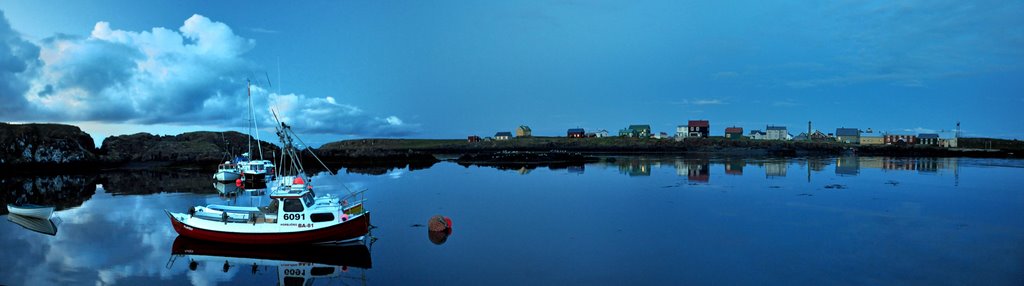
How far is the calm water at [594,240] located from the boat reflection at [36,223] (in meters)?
0.39

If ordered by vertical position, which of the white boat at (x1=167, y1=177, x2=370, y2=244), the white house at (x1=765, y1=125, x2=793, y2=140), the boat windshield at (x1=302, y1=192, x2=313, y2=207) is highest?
the white house at (x1=765, y1=125, x2=793, y2=140)

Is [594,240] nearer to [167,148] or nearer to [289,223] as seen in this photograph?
[289,223]

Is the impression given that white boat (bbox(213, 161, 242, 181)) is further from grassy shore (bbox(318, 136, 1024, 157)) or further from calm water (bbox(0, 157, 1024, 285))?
grassy shore (bbox(318, 136, 1024, 157))

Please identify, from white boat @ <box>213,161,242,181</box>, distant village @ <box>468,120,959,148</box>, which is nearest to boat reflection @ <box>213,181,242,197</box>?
white boat @ <box>213,161,242,181</box>

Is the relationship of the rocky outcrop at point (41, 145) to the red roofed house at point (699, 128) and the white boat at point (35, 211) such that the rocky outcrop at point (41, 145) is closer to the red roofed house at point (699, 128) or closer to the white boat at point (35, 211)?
the white boat at point (35, 211)

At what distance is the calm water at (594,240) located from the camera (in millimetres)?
17453

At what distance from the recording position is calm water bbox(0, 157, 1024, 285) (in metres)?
17.5

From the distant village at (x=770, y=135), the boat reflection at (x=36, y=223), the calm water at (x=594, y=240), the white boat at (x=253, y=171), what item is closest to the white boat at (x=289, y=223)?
the calm water at (x=594, y=240)

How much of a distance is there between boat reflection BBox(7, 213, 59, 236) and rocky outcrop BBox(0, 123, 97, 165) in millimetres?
48725

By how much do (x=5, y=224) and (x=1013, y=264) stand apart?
4050 cm

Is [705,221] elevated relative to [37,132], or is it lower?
lower

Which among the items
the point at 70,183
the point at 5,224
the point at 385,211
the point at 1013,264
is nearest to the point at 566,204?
the point at 385,211

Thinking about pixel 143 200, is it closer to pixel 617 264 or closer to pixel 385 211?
pixel 385 211

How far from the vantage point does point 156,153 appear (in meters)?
78.6
